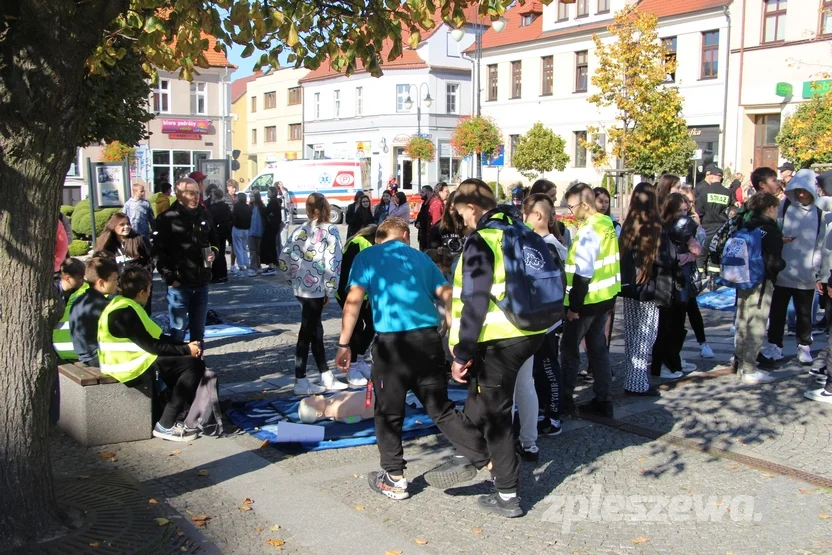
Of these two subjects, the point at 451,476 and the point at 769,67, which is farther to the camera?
the point at 769,67

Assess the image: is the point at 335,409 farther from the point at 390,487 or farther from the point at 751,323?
the point at 751,323

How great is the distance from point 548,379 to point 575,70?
38675mm

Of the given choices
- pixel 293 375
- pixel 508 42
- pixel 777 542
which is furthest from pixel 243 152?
pixel 777 542

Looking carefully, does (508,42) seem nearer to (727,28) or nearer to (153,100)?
(727,28)

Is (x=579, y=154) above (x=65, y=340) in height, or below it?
above

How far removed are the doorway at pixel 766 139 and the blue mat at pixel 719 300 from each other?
2276 centimetres

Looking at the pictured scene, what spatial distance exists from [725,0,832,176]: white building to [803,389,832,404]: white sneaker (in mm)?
26952

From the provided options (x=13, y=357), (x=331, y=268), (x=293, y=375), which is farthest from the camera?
(x=293, y=375)

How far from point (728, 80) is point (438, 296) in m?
34.0

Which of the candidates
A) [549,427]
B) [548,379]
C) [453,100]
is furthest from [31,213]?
[453,100]

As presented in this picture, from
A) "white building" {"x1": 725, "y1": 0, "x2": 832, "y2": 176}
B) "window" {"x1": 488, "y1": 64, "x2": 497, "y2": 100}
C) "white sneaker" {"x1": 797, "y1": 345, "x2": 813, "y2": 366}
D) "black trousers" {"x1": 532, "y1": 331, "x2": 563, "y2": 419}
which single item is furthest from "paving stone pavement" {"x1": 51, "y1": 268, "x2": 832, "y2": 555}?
"window" {"x1": 488, "y1": 64, "x2": 497, "y2": 100}

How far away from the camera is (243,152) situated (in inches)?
2763

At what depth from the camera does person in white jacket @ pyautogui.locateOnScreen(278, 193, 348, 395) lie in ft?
24.8

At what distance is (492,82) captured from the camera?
48094 mm
